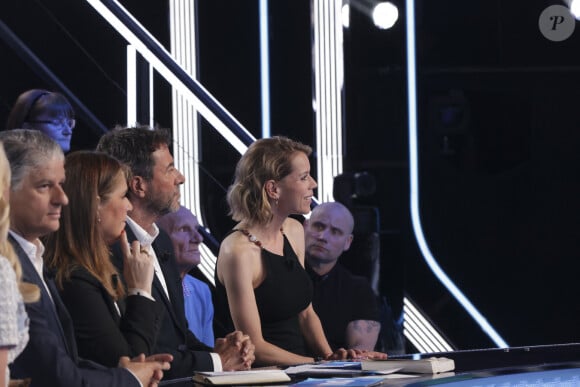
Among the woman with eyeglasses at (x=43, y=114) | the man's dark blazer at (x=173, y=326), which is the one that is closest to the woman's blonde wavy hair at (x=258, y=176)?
the man's dark blazer at (x=173, y=326)

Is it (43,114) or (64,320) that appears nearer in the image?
(64,320)

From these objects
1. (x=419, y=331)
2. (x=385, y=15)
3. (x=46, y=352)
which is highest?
(x=385, y=15)

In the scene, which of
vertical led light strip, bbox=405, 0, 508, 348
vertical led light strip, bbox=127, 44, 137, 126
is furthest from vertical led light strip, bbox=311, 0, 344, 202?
vertical led light strip, bbox=127, 44, 137, 126

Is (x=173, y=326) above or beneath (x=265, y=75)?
beneath

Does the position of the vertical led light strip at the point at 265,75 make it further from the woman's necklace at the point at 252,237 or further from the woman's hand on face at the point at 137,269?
the woman's hand on face at the point at 137,269

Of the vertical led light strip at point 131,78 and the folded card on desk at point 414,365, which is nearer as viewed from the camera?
the folded card on desk at point 414,365

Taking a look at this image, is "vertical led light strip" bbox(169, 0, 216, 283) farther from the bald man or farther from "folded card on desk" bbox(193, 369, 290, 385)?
"folded card on desk" bbox(193, 369, 290, 385)

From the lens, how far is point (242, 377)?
104 inches

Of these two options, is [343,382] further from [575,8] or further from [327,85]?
[575,8]

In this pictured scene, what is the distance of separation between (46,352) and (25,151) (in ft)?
1.38

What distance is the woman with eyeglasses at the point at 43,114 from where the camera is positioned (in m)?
4.50

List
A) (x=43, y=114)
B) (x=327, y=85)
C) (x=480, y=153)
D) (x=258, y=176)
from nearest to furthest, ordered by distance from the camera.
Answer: (x=258, y=176), (x=43, y=114), (x=327, y=85), (x=480, y=153)

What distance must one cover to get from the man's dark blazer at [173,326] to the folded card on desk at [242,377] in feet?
1.13

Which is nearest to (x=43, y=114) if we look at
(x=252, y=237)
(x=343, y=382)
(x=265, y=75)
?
(x=252, y=237)
